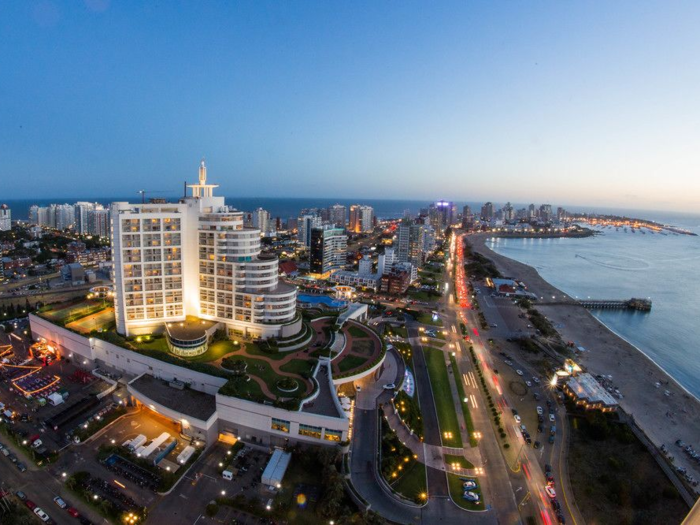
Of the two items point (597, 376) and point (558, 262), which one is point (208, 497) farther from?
point (558, 262)

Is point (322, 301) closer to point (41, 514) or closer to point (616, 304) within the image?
point (41, 514)

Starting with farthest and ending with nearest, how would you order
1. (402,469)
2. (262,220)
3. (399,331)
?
(262,220) < (399,331) < (402,469)

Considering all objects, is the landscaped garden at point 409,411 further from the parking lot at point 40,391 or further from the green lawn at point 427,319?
the parking lot at point 40,391

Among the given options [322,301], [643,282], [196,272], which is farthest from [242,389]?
[643,282]

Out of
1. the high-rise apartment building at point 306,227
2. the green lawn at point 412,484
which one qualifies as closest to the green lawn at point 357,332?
the green lawn at point 412,484

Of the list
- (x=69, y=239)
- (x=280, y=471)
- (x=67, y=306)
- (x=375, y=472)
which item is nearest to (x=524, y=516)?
(x=375, y=472)

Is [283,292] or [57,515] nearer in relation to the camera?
[57,515]

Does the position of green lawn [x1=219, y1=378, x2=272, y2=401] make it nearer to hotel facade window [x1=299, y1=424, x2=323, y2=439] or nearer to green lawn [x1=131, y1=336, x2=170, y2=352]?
hotel facade window [x1=299, y1=424, x2=323, y2=439]
